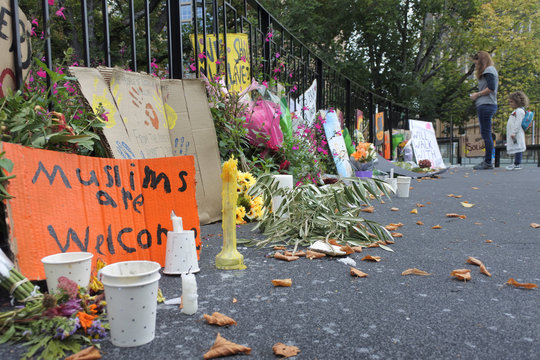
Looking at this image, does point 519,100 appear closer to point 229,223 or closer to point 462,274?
point 462,274

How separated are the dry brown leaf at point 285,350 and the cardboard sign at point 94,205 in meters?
0.78

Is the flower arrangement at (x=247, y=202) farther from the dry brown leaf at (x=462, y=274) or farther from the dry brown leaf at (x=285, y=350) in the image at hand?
the dry brown leaf at (x=285, y=350)

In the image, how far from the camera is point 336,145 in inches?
222

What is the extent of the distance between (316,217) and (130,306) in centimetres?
139

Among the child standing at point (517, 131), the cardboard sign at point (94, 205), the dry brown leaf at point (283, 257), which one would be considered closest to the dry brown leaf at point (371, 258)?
the dry brown leaf at point (283, 257)

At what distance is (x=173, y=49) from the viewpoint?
2932mm

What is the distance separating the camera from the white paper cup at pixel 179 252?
1.47 meters

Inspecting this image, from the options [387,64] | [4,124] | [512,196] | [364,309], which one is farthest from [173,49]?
[387,64]

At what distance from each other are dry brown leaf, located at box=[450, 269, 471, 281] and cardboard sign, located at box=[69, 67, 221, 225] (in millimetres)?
1484

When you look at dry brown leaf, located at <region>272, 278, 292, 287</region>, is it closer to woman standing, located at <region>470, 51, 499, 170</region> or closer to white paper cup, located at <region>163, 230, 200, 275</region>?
white paper cup, located at <region>163, 230, 200, 275</region>

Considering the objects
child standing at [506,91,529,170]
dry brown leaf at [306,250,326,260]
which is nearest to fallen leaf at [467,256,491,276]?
dry brown leaf at [306,250,326,260]

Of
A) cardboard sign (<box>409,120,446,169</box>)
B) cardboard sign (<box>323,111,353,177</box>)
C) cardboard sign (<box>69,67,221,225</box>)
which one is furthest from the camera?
cardboard sign (<box>409,120,446,169</box>)

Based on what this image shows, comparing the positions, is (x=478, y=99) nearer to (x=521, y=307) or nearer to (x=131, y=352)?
(x=521, y=307)

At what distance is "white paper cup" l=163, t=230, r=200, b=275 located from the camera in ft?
4.83
